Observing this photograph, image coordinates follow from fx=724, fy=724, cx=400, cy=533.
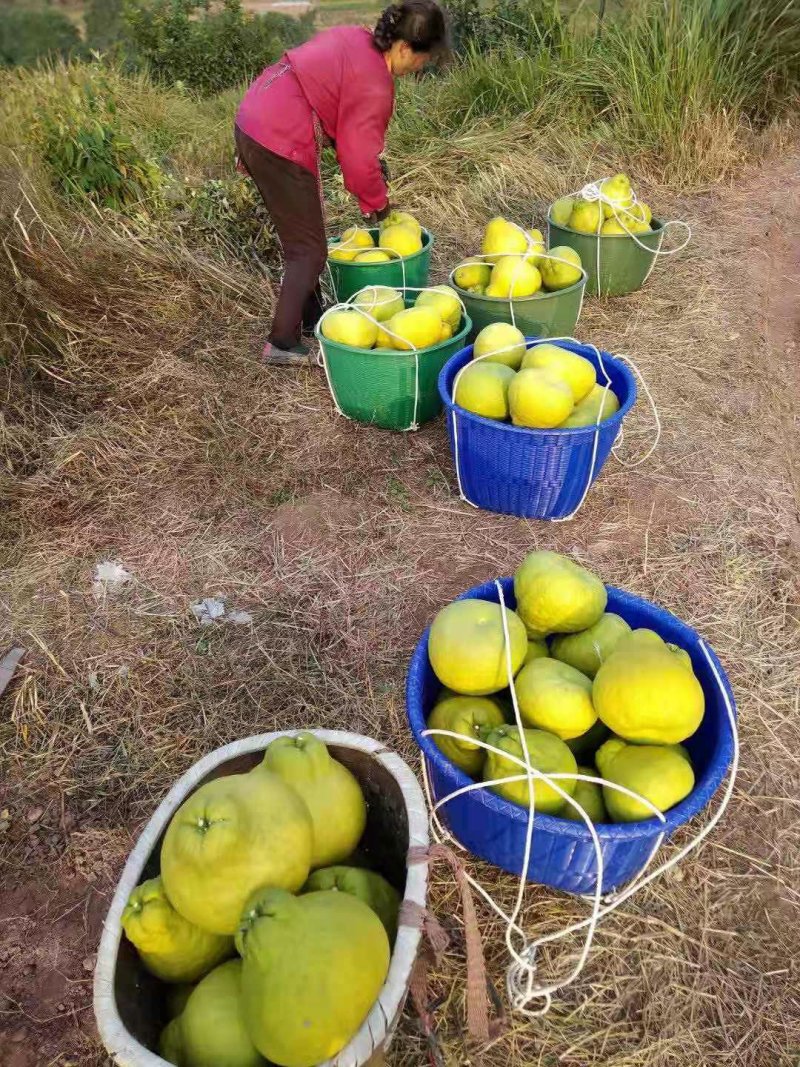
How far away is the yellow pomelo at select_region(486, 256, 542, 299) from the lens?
3.37 meters

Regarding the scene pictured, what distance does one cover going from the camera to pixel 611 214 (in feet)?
13.8

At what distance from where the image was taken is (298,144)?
332cm

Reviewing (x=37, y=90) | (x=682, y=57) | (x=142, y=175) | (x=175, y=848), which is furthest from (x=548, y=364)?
(x=682, y=57)

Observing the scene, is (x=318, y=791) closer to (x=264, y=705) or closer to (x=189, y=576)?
(x=264, y=705)

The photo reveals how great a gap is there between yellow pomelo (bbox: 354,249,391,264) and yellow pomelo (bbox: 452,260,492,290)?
405 mm

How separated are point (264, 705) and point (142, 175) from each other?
3415 millimetres

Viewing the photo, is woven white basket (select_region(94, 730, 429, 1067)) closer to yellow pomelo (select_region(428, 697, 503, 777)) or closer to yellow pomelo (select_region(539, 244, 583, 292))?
yellow pomelo (select_region(428, 697, 503, 777))

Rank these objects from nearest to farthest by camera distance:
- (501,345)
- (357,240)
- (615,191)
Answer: (501,345) < (357,240) < (615,191)

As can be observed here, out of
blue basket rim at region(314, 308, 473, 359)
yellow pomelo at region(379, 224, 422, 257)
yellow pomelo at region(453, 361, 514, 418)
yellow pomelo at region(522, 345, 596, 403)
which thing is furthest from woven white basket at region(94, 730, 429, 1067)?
yellow pomelo at region(379, 224, 422, 257)

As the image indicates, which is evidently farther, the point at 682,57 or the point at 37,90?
the point at 682,57

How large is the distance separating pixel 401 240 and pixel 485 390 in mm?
1565

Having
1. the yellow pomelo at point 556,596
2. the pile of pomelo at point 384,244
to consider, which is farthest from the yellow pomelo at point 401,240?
the yellow pomelo at point 556,596

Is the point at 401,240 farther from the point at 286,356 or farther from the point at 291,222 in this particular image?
the point at 286,356

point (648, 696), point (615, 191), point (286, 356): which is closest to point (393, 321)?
point (286, 356)
